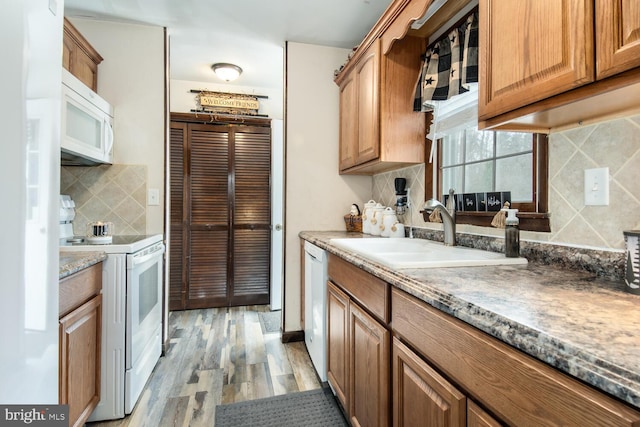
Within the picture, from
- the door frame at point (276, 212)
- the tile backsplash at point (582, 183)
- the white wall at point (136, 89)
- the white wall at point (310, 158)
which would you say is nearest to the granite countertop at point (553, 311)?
the tile backsplash at point (582, 183)

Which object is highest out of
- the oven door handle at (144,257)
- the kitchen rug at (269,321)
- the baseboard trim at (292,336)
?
the oven door handle at (144,257)

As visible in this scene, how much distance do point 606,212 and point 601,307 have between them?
504 mm

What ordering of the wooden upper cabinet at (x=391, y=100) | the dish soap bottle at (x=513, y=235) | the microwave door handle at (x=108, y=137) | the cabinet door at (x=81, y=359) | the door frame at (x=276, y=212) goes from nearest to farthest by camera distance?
the dish soap bottle at (x=513, y=235) < the cabinet door at (x=81, y=359) < the wooden upper cabinet at (x=391, y=100) < the microwave door handle at (x=108, y=137) < the door frame at (x=276, y=212)

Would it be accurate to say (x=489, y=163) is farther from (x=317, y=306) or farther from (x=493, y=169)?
(x=317, y=306)

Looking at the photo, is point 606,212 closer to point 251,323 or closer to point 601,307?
point 601,307

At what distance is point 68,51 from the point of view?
1934 mm

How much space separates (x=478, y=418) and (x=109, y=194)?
258 cm

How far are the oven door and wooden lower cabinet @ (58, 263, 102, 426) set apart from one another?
14 centimetres

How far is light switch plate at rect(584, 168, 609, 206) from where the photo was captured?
1002mm

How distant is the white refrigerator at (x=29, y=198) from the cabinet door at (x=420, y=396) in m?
→ 1.00

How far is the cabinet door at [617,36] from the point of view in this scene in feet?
2.17

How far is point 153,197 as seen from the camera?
95.7 inches

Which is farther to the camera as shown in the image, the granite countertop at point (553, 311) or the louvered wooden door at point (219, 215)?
the louvered wooden door at point (219, 215)

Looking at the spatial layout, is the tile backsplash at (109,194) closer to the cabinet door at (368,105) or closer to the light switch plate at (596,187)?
the cabinet door at (368,105)
